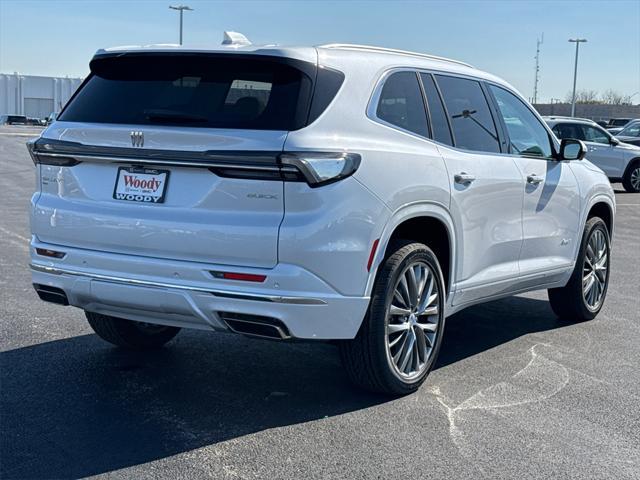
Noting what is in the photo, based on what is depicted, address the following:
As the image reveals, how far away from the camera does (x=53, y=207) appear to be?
4945mm

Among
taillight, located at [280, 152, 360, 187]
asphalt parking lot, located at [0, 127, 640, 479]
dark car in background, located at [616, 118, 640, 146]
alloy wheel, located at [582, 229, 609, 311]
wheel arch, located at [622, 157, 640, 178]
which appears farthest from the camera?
dark car in background, located at [616, 118, 640, 146]

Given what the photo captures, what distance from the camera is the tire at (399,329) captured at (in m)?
4.86

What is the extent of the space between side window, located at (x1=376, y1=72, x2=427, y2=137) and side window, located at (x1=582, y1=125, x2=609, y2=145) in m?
17.0

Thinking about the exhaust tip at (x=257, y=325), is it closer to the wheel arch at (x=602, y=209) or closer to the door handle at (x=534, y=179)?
the door handle at (x=534, y=179)

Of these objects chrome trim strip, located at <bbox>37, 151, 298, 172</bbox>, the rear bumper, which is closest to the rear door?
the rear bumper

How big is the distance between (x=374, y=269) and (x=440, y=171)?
0.92 metres

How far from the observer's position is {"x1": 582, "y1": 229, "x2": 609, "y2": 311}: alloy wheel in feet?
24.5

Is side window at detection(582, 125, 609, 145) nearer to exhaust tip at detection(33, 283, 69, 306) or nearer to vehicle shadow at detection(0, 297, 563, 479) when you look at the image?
vehicle shadow at detection(0, 297, 563, 479)

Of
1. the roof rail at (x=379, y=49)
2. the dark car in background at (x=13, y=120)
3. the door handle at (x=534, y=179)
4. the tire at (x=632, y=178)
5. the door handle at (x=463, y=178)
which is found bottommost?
the dark car in background at (x=13, y=120)

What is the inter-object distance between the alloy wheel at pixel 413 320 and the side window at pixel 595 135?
1720 centimetres

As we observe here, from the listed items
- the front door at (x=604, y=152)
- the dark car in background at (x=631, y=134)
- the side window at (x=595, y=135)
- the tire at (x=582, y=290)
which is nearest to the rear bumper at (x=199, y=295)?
the tire at (x=582, y=290)

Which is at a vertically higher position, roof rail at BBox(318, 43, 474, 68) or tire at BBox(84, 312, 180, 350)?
roof rail at BBox(318, 43, 474, 68)

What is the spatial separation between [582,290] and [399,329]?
2849mm

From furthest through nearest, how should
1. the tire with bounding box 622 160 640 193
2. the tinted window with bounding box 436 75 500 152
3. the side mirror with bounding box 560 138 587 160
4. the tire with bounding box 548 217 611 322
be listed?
1. the tire with bounding box 622 160 640 193
2. the tire with bounding box 548 217 611 322
3. the side mirror with bounding box 560 138 587 160
4. the tinted window with bounding box 436 75 500 152
